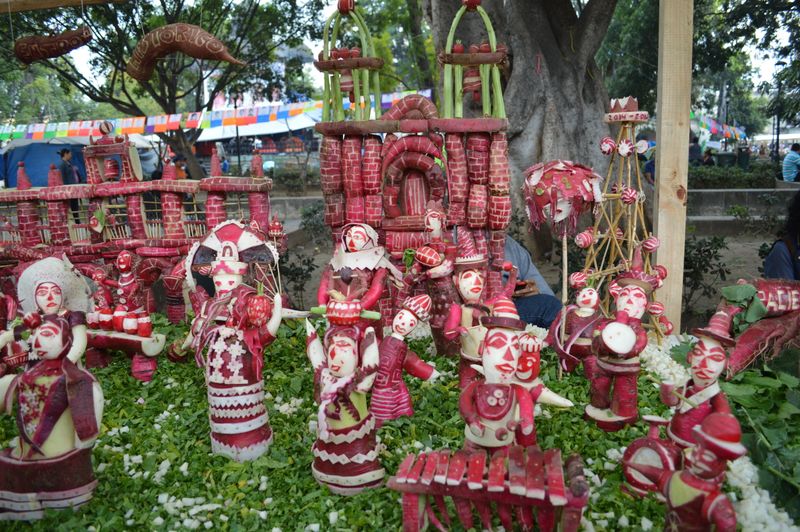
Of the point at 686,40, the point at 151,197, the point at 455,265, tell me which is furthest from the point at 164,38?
the point at 686,40

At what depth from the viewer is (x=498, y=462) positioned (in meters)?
2.81

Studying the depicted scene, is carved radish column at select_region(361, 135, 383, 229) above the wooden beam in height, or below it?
below

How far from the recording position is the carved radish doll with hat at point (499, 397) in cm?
302

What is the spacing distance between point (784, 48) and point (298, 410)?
39.1 ft

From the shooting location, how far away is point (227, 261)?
4.07 m

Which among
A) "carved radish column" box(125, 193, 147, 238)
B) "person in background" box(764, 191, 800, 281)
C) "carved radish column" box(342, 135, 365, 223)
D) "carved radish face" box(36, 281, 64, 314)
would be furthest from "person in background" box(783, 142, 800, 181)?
"carved radish face" box(36, 281, 64, 314)

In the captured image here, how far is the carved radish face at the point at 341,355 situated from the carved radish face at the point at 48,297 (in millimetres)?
1645

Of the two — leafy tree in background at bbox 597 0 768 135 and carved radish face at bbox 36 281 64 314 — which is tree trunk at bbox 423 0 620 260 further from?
carved radish face at bbox 36 281 64 314

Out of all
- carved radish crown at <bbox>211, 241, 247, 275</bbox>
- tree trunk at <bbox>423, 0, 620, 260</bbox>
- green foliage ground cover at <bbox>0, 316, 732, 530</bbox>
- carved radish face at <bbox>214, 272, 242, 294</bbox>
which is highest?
tree trunk at <bbox>423, 0, 620, 260</bbox>

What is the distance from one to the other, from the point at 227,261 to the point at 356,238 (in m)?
0.87

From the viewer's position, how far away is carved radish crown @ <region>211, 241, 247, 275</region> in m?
4.07

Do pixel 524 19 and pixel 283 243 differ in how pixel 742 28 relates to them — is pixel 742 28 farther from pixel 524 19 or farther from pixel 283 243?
pixel 283 243

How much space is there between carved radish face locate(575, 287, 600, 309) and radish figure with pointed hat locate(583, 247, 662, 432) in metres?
0.15

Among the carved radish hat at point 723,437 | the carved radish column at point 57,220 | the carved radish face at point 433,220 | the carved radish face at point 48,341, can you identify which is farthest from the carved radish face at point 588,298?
the carved radish column at point 57,220
